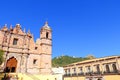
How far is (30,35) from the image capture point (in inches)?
1272

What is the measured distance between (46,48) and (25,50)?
16.5 feet

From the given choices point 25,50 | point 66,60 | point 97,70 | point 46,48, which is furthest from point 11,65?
point 66,60

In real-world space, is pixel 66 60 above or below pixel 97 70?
above

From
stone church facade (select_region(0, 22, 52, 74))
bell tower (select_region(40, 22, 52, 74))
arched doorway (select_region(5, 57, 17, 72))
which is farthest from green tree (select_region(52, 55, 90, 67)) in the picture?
arched doorway (select_region(5, 57, 17, 72))

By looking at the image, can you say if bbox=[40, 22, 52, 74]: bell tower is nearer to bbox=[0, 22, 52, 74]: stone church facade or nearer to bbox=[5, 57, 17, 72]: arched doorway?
bbox=[0, 22, 52, 74]: stone church facade

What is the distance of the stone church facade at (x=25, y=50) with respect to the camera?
2856 centimetres

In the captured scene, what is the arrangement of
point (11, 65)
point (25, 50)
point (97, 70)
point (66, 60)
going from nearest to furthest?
1. point (11, 65)
2. point (97, 70)
3. point (25, 50)
4. point (66, 60)

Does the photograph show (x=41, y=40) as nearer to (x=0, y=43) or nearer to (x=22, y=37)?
(x=22, y=37)

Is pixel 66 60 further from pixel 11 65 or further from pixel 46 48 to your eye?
pixel 11 65

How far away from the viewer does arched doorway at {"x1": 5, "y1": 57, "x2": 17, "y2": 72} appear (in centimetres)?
2819

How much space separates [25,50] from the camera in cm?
3036

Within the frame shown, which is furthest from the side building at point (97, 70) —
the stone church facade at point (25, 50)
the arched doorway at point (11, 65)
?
the arched doorway at point (11, 65)

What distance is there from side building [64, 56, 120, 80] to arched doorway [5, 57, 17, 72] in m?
15.4

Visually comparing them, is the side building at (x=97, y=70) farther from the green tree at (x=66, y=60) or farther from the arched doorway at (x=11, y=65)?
the green tree at (x=66, y=60)
